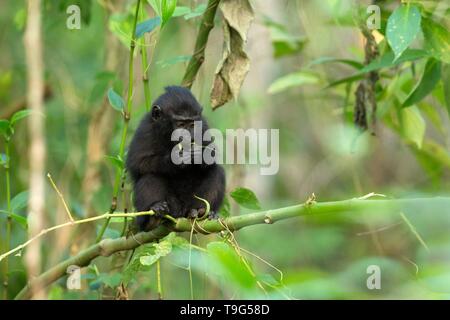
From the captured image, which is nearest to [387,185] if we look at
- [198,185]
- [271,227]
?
[271,227]

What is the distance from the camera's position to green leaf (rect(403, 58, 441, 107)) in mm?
5172

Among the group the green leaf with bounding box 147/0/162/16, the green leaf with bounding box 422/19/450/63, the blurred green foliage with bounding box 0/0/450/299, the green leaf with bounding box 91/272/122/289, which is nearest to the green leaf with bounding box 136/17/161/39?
the blurred green foliage with bounding box 0/0/450/299

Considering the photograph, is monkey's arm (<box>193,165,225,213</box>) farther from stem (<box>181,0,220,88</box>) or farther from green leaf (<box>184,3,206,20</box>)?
green leaf (<box>184,3,206,20</box>)

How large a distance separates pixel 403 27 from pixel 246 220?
1603 millimetres

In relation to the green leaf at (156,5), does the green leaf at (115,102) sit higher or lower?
lower

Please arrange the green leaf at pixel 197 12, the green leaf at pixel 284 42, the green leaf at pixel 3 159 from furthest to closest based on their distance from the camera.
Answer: the green leaf at pixel 284 42 < the green leaf at pixel 197 12 < the green leaf at pixel 3 159

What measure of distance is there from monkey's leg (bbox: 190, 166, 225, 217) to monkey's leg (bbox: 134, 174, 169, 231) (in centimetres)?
24

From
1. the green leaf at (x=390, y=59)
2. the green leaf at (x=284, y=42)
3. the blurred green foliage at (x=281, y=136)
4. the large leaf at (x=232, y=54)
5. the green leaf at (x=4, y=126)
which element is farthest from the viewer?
the green leaf at (x=284, y=42)

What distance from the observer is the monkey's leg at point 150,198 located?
4842mm

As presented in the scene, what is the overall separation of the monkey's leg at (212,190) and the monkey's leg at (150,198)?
Result: 0.24 m

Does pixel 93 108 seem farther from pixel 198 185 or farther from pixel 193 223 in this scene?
pixel 193 223

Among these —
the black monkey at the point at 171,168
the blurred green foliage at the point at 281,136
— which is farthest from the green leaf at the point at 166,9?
the black monkey at the point at 171,168

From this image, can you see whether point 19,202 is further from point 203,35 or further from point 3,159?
point 203,35

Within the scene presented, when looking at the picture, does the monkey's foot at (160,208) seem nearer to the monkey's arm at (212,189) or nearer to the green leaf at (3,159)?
the monkey's arm at (212,189)
